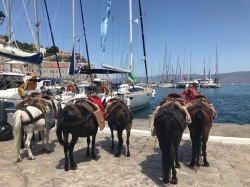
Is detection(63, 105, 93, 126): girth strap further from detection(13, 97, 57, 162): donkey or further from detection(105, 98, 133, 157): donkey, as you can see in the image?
detection(13, 97, 57, 162): donkey

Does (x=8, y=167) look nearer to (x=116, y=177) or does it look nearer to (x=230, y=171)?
(x=116, y=177)

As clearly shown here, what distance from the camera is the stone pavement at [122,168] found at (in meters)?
3.78

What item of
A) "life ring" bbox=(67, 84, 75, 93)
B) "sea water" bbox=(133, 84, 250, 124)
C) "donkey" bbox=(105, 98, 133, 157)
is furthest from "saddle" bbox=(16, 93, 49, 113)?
"sea water" bbox=(133, 84, 250, 124)

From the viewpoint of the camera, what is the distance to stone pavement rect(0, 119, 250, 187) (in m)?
3.78

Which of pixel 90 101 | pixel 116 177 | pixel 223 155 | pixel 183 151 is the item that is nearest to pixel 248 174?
pixel 223 155

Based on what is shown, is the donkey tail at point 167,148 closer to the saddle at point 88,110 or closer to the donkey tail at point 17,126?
the saddle at point 88,110

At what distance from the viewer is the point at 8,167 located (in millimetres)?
4430

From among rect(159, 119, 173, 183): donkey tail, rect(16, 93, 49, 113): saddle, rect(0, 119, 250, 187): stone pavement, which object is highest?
rect(16, 93, 49, 113): saddle

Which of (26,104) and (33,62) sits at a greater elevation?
(33,62)

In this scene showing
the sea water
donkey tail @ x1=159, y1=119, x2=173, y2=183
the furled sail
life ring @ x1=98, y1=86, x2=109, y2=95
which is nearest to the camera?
donkey tail @ x1=159, y1=119, x2=173, y2=183

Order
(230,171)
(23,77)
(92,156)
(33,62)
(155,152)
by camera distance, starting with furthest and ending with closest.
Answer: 1. (23,77)
2. (33,62)
3. (155,152)
4. (92,156)
5. (230,171)

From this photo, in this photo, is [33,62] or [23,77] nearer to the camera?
[33,62]

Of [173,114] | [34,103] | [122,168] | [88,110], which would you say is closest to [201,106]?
[173,114]

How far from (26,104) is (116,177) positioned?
2.84 meters
